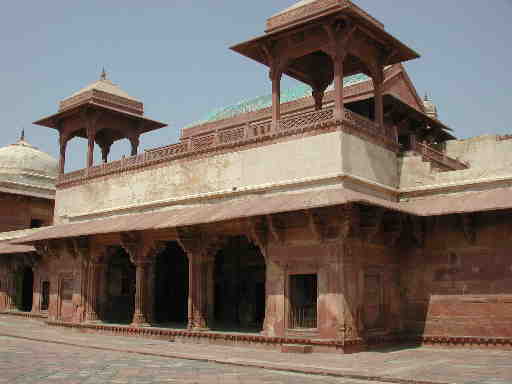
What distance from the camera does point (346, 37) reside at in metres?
14.6

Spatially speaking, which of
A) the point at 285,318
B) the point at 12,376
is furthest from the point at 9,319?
the point at 12,376

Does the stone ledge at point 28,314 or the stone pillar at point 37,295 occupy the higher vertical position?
the stone pillar at point 37,295

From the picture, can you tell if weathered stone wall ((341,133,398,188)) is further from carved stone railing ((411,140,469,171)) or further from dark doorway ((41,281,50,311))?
dark doorway ((41,281,50,311))

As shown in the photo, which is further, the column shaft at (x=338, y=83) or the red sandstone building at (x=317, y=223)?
the column shaft at (x=338, y=83)

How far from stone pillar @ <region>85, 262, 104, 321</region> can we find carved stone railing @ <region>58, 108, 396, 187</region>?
10.5 feet

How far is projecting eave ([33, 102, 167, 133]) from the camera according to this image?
71.3 feet

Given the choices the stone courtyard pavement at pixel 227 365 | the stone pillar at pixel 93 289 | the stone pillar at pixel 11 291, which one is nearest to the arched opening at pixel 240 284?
the stone pillar at pixel 93 289

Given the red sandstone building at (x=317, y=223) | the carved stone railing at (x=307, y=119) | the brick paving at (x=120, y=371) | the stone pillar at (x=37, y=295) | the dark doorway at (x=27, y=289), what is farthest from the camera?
the dark doorway at (x=27, y=289)

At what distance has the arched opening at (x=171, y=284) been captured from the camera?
21.2 metres

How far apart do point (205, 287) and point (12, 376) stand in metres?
7.47

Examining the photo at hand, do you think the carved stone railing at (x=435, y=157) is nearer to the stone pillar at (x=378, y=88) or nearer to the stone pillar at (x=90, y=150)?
the stone pillar at (x=378, y=88)

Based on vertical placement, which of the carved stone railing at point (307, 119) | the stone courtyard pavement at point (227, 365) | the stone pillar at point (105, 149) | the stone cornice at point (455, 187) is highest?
the stone pillar at point (105, 149)

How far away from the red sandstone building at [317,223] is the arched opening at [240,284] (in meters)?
0.05

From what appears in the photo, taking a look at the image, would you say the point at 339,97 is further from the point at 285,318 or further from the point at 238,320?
the point at 238,320
